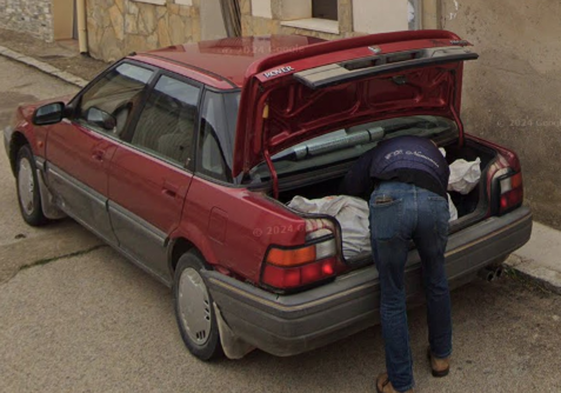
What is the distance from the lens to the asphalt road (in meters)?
4.71

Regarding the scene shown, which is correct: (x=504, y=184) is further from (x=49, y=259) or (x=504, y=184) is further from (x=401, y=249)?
(x=49, y=259)

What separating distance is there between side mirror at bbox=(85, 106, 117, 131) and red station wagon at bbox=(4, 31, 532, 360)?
2cm

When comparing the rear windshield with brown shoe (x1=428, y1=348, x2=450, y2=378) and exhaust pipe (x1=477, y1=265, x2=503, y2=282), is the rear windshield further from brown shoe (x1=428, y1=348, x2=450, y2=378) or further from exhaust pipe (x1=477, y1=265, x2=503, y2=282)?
brown shoe (x1=428, y1=348, x2=450, y2=378)

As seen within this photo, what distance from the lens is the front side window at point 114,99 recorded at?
5.61 metres

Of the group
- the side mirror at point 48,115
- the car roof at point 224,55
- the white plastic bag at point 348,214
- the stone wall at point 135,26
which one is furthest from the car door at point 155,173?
the stone wall at point 135,26

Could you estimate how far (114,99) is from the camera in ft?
19.3

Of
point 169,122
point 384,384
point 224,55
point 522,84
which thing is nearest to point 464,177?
point 384,384

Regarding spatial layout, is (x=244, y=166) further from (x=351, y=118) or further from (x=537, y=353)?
(x=537, y=353)

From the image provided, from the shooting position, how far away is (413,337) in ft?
16.8

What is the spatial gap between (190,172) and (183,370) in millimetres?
1118

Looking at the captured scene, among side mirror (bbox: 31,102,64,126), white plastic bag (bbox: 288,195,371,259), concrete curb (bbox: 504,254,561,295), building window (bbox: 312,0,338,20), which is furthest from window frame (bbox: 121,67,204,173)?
building window (bbox: 312,0,338,20)

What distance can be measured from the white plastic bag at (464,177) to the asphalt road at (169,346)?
0.84 meters

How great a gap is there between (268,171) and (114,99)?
1756 mm

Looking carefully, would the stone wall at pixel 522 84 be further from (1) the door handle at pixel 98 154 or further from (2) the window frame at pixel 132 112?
(1) the door handle at pixel 98 154
